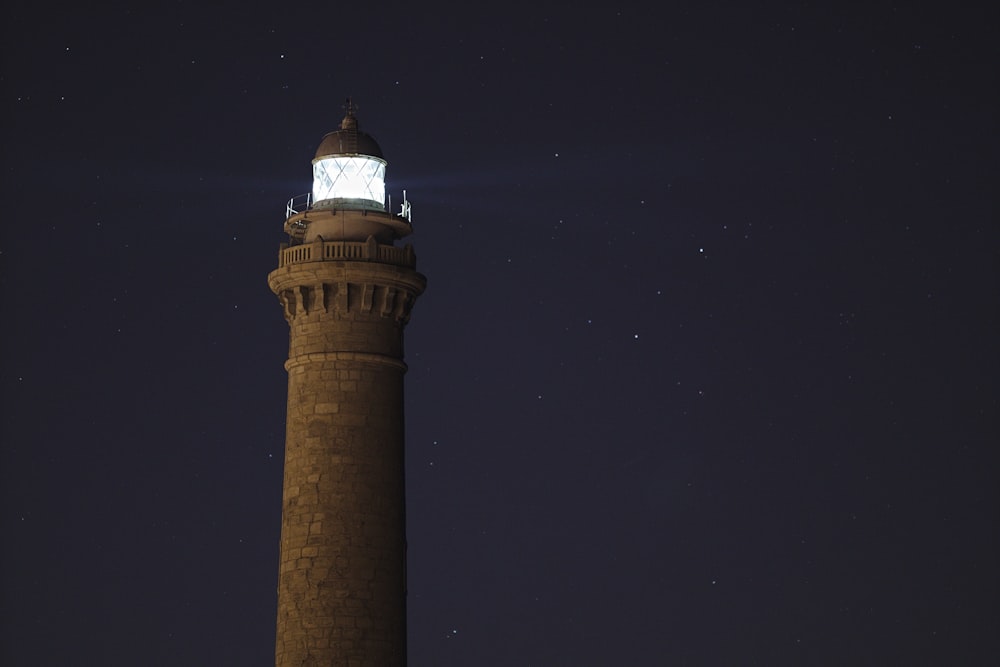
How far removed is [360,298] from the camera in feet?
156

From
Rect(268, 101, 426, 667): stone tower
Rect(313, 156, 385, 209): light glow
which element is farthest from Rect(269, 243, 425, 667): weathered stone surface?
Rect(313, 156, 385, 209): light glow

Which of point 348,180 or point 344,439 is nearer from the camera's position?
point 344,439

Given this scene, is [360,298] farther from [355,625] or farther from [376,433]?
[355,625]

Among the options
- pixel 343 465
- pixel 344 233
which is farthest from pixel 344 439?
pixel 344 233

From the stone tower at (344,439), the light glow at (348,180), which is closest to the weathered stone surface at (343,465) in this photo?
the stone tower at (344,439)

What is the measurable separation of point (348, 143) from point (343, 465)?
7152mm

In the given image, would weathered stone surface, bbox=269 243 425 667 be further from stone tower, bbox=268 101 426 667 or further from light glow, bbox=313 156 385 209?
light glow, bbox=313 156 385 209

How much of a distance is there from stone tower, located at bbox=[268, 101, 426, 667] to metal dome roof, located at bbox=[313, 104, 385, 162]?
1.09 metres

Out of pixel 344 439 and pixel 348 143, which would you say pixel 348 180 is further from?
pixel 344 439

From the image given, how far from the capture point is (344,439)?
153ft

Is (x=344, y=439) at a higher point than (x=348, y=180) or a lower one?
lower

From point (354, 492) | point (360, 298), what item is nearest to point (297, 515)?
point (354, 492)

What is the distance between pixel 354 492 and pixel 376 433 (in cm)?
130

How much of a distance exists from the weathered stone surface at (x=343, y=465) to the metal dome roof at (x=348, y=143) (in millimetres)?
2674
